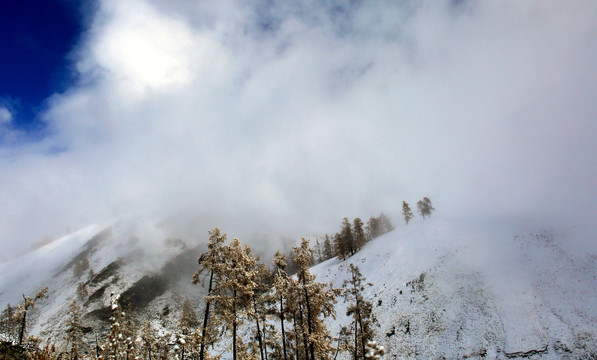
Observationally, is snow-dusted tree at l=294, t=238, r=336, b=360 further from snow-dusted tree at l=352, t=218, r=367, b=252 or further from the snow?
the snow

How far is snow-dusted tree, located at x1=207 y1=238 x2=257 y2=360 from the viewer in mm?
19188

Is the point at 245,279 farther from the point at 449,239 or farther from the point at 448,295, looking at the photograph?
the point at 449,239

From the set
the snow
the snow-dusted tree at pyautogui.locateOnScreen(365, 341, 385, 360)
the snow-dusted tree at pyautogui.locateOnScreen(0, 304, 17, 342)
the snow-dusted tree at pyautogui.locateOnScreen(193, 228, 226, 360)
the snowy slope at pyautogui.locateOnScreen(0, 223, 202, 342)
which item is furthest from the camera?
the snow

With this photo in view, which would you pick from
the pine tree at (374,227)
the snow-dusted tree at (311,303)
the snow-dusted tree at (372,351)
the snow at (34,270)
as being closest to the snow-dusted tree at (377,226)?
the pine tree at (374,227)

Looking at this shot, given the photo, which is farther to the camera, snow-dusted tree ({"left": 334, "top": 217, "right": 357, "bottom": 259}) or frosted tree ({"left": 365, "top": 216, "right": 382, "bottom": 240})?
frosted tree ({"left": 365, "top": 216, "right": 382, "bottom": 240})

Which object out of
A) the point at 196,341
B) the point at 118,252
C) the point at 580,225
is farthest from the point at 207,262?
the point at 118,252

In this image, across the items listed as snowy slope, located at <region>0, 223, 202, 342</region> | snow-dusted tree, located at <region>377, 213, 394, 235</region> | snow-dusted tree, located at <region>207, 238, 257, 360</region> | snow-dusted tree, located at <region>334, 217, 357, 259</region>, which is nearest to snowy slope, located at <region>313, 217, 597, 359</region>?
snow-dusted tree, located at <region>334, 217, 357, 259</region>

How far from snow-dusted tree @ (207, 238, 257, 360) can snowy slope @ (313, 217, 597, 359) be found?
30.4 metres

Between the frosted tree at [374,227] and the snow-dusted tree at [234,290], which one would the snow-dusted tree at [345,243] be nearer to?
the frosted tree at [374,227]

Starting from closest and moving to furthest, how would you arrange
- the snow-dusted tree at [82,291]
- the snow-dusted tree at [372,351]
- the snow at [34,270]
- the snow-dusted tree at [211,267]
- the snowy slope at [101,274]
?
1. the snow-dusted tree at [372,351]
2. the snow-dusted tree at [211,267]
3. the snowy slope at [101,274]
4. the snow-dusted tree at [82,291]
5. the snow at [34,270]

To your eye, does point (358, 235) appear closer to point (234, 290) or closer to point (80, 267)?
point (234, 290)

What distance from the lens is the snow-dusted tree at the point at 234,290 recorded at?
19188 millimetres

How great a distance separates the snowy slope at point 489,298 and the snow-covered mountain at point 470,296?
0.37ft

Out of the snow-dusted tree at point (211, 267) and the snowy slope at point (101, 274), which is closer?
the snow-dusted tree at point (211, 267)
